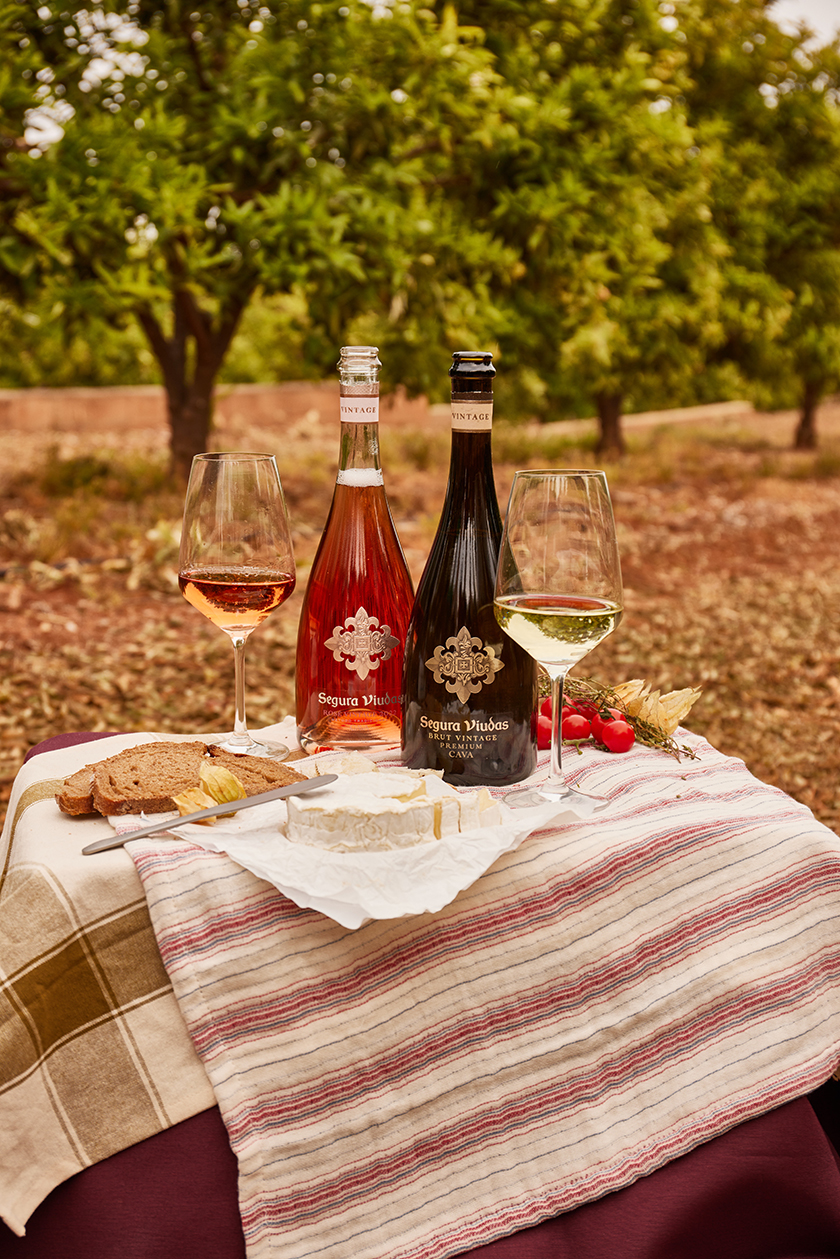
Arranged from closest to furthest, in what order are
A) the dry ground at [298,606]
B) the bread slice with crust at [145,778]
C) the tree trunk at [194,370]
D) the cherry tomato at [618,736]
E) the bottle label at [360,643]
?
the bread slice with crust at [145,778]
the bottle label at [360,643]
the cherry tomato at [618,736]
the dry ground at [298,606]
the tree trunk at [194,370]

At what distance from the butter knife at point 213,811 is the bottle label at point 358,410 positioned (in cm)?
54

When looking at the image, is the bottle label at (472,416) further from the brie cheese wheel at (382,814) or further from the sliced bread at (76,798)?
the sliced bread at (76,798)

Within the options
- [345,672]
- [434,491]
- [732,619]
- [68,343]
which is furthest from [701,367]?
[345,672]

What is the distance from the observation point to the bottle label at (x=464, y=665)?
153 cm

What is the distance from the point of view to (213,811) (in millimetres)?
1393

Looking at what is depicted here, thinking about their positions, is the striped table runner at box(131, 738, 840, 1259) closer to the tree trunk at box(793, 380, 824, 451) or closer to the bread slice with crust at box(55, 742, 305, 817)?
the bread slice with crust at box(55, 742, 305, 817)

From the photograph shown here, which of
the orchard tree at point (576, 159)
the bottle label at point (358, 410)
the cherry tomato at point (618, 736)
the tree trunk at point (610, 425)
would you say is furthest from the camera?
the tree trunk at point (610, 425)

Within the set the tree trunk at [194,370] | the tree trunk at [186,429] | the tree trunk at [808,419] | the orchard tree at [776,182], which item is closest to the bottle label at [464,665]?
the tree trunk at [194,370]

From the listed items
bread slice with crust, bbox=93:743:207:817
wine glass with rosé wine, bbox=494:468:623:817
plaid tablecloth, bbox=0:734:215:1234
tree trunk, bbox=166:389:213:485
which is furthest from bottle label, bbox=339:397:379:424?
tree trunk, bbox=166:389:213:485

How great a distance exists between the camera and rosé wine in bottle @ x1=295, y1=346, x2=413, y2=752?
1689 mm

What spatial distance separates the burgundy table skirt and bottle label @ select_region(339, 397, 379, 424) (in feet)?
3.20

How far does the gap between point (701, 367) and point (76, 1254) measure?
14.9 m

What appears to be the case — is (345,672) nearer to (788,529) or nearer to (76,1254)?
(76,1254)

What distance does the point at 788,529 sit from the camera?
408 inches
